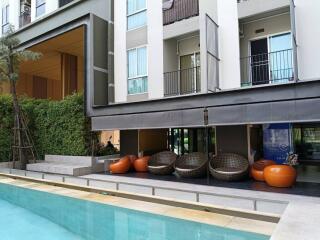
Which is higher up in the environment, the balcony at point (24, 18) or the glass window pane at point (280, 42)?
the balcony at point (24, 18)

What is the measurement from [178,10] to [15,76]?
973cm

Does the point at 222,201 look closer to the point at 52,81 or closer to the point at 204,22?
the point at 204,22

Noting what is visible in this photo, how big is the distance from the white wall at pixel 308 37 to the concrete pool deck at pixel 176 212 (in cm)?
582

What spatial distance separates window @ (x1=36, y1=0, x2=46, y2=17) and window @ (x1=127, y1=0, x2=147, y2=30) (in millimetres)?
8241

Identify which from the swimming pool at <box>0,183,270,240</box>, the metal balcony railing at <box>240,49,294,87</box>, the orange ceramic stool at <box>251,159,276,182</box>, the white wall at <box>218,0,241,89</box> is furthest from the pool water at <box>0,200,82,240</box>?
the metal balcony railing at <box>240,49,294,87</box>

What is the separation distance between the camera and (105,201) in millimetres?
9711

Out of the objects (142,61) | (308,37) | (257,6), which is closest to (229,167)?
(308,37)

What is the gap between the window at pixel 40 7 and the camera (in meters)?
21.0

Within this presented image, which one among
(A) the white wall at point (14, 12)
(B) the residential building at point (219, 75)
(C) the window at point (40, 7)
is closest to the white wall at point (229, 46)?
(B) the residential building at point (219, 75)

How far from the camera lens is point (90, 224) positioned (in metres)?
8.35

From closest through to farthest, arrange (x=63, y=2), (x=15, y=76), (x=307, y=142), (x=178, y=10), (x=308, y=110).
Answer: (x=308, y=110) → (x=178, y=10) → (x=15, y=76) → (x=307, y=142) → (x=63, y=2)

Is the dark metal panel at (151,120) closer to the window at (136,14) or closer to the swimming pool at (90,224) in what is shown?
the swimming pool at (90,224)

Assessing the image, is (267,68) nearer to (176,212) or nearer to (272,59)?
(272,59)

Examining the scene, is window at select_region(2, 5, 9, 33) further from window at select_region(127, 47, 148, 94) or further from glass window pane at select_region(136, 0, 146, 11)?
window at select_region(127, 47, 148, 94)
